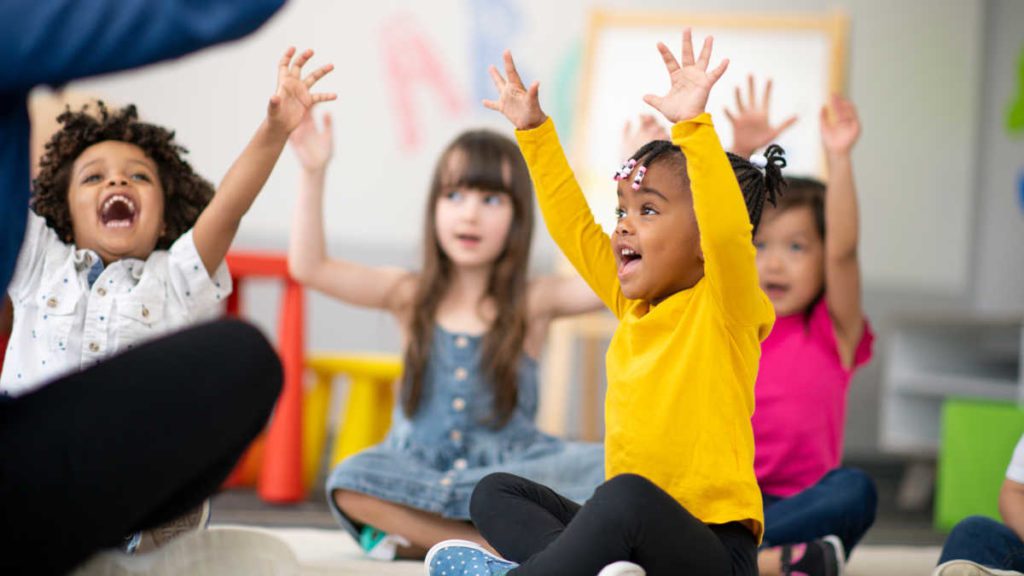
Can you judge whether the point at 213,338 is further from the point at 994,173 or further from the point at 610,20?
the point at 994,173

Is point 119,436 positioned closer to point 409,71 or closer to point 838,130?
point 838,130

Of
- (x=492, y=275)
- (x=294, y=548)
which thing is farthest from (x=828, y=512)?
(x=294, y=548)

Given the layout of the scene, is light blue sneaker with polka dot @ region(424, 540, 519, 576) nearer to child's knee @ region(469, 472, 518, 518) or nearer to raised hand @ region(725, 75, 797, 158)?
child's knee @ region(469, 472, 518, 518)

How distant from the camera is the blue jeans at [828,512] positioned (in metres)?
1.47

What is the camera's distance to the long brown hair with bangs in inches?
67.7

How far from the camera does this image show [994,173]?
3.33 m

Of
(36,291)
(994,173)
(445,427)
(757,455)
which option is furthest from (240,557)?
(994,173)

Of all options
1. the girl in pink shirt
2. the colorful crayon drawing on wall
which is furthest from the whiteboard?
the girl in pink shirt

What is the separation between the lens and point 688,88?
1042mm

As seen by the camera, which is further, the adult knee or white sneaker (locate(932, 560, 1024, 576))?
white sneaker (locate(932, 560, 1024, 576))

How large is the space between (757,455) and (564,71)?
191cm

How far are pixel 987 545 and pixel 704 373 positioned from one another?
1.64ft

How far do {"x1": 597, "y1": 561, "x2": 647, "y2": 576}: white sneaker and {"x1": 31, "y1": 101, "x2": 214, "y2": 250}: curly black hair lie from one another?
700 millimetres

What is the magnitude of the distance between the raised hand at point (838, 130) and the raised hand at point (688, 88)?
54 centimetres
